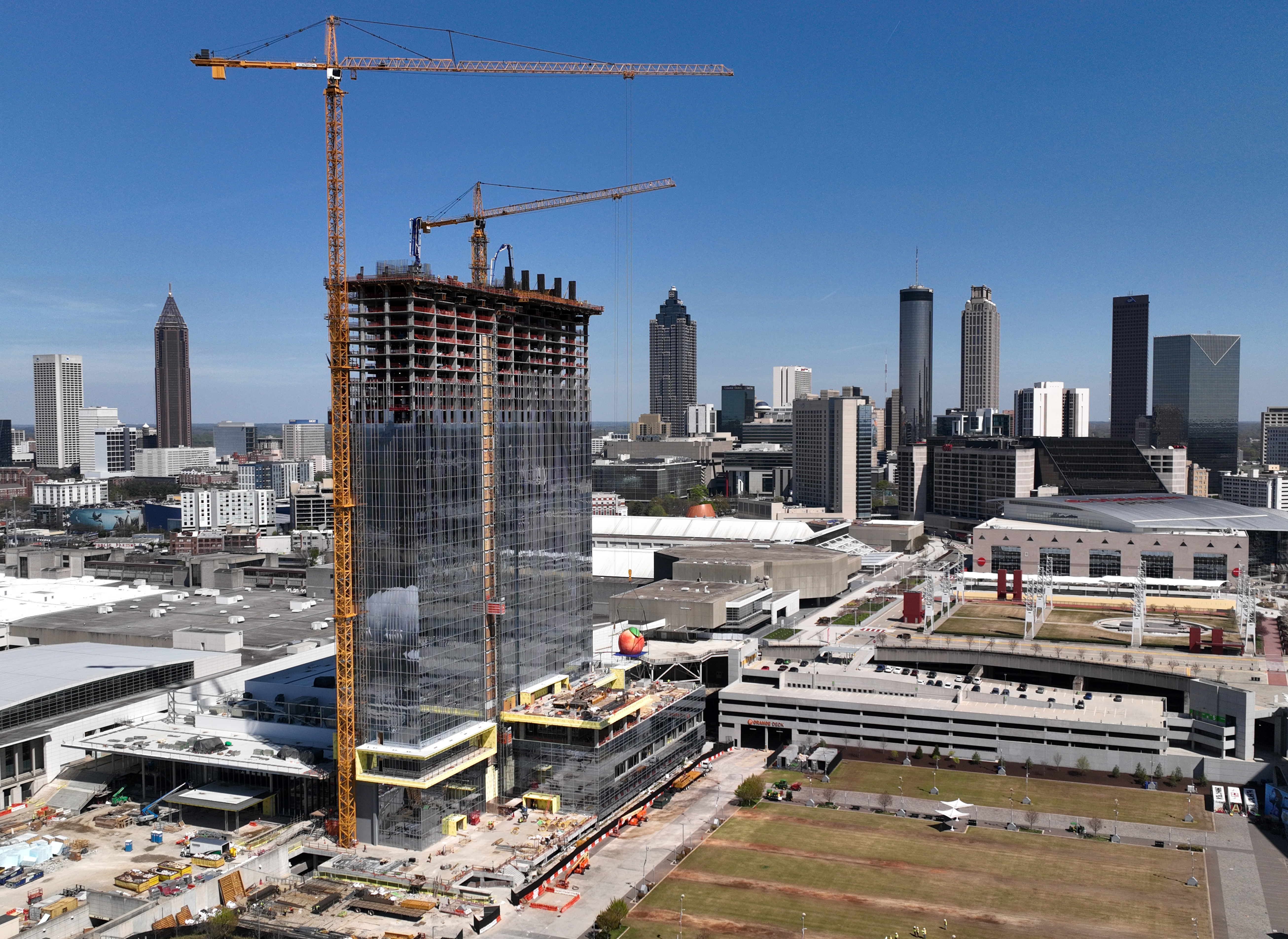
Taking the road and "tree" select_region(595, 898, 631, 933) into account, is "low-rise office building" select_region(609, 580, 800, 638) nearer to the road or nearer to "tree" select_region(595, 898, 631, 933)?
the road

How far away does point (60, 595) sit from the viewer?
163500 millimetres

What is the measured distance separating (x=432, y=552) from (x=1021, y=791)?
57.6 meters

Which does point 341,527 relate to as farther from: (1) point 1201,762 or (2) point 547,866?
(1) point 1201,762

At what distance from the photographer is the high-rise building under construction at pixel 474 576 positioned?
8506 cm

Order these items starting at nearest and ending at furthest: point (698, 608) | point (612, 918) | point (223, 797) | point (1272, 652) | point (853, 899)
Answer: point (612, 918) → point (853, 899) → point (223, 797) → point (1272, 652) → point (698, 608)

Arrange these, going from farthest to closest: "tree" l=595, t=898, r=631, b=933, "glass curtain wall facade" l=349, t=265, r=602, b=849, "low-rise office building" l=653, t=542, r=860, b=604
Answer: "low-rise office building" l=653, t=542, r=860, b=604, "glass curtain wall facade" l=349, t=265, r=602, b=849, "tree" l=595, t=898, r=631, b=933

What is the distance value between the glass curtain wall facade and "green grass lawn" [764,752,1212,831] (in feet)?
99.0

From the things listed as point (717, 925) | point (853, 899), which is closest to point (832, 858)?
point (853, 899)

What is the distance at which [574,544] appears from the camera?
104 meters

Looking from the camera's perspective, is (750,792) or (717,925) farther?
(750,792)

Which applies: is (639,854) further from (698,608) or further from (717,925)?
(698,608)

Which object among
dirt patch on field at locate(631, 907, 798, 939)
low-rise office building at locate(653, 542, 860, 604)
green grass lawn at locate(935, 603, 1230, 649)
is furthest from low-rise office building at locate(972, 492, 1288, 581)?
dirt patch on field at locate(631, 907, 798, 939)

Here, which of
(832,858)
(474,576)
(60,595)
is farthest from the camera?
(60,595)

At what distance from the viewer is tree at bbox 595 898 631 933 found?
234 ft
